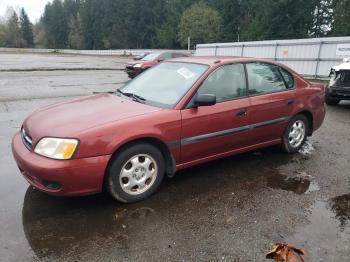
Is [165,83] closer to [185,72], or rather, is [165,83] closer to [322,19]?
[185,72]

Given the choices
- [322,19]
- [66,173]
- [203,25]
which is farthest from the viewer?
[203,25]

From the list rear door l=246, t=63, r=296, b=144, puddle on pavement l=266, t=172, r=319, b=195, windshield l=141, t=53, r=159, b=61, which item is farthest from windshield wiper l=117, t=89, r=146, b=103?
windshield l=141, t=53, r=159, b=61

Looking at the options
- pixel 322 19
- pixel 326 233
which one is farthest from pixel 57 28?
pixel 326 233

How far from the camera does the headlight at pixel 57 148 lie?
10.5 feet

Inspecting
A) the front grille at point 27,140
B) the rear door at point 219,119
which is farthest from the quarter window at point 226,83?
the front grille at point 27,140

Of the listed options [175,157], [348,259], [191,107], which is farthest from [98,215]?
[348,259]

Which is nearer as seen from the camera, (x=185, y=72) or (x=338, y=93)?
(x=185, y=72)

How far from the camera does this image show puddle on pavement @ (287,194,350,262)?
2916mm

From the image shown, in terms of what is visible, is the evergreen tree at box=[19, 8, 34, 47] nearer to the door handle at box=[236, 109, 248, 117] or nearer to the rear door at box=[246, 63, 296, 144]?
the rear door at box=[246, 63, 296, 144]

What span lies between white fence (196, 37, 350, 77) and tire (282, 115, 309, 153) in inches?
470

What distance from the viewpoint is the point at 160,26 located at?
78.2 metres

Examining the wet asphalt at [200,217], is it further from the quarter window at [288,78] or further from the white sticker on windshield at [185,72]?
the white sticker on windshield at [185,72]

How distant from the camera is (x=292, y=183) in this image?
4.34 m

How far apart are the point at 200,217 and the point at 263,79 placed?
241 centimetres
